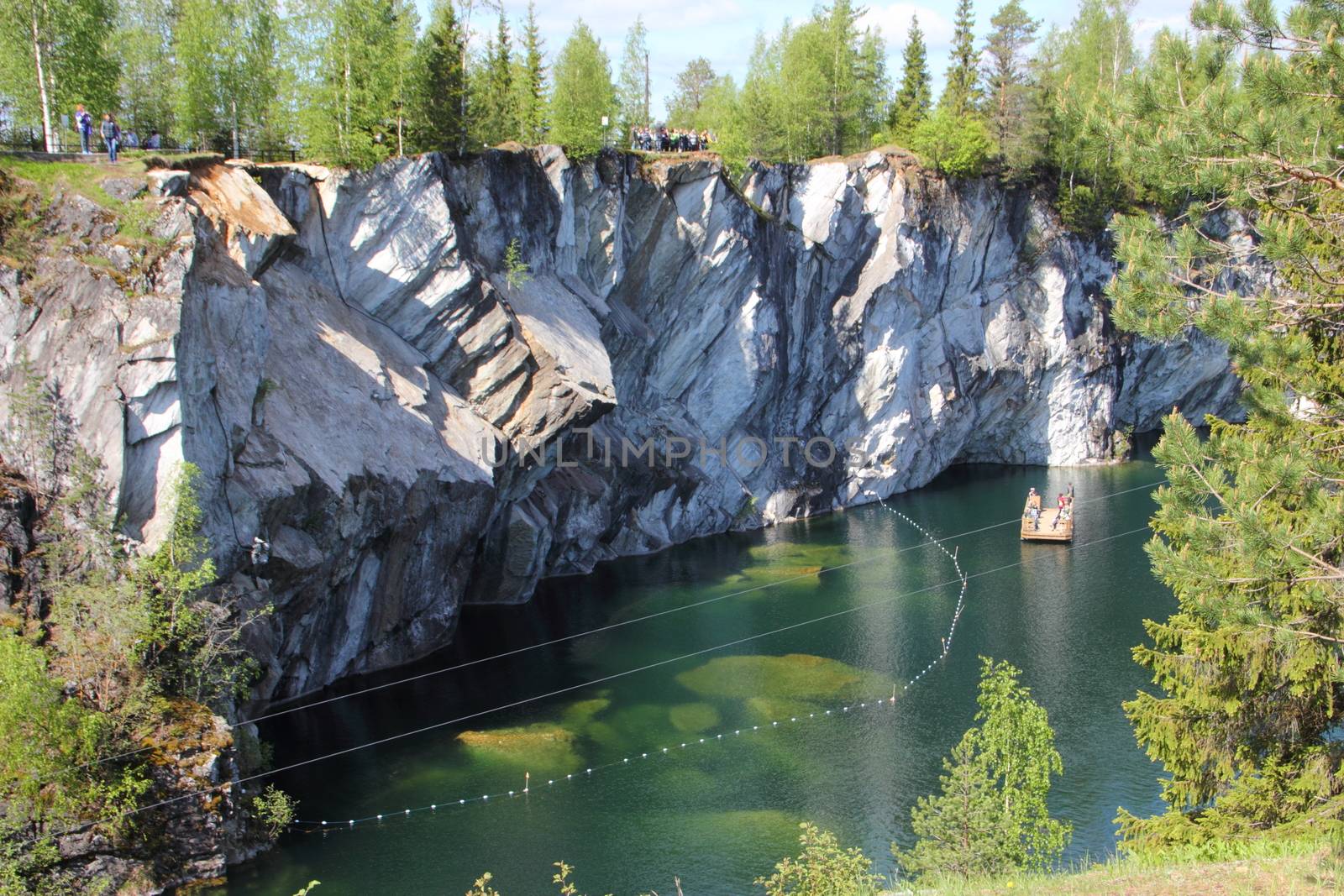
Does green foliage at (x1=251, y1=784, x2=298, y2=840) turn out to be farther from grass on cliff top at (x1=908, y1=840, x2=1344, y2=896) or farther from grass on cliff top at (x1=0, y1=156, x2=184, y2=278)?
grass on cliff top at (x1=908, y1=840, x2=1344, y2=896)

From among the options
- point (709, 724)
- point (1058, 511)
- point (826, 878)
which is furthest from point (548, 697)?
point (1058, 511)

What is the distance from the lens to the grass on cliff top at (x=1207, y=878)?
45.0 ft

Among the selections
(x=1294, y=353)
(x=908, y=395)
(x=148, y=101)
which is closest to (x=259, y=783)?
(x=1294, y=353)

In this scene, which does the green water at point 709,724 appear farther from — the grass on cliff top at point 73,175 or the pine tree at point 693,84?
the pine tree at point 693,84

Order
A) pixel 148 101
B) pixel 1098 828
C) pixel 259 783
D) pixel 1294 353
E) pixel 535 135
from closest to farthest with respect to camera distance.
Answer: pixel 1294 353 < pixel 1098 828 < pixel 259 783 < pixel 148 101 < pixel 535 135

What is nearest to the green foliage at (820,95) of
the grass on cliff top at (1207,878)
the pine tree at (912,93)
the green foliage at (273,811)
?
the pine tree at (912,93)

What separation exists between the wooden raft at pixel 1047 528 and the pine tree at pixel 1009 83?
78.7ft

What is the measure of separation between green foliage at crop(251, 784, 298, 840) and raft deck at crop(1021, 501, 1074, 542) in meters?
36.1

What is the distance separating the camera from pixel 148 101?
44.4 meters

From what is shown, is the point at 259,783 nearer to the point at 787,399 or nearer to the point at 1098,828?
the point at 1098,828

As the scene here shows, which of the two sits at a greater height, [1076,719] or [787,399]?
[787,399]

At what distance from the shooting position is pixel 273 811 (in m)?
25.8

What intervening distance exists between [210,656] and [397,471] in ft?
31.5

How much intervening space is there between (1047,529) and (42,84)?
44146 millimetres
